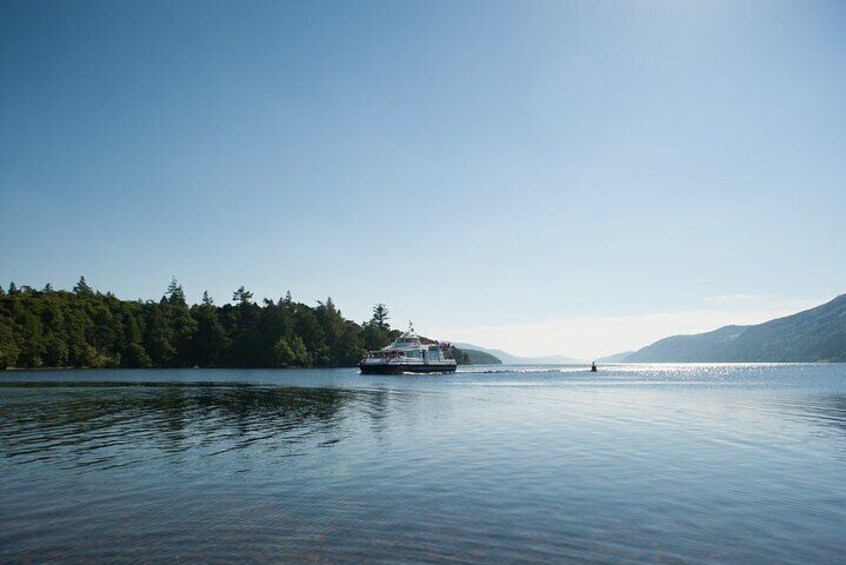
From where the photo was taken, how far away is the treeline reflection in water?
24.9 metres

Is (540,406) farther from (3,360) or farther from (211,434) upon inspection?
(3,360)

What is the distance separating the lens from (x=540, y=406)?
52.6m

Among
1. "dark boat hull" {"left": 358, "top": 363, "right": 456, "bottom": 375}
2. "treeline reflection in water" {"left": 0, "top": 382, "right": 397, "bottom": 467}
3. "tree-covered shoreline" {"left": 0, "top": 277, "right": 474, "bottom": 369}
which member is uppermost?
"tree-covered shoreline" {"left": 0, "top": 277, "right": 474, "bottom": 369}

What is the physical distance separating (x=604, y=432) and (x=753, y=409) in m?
25.7

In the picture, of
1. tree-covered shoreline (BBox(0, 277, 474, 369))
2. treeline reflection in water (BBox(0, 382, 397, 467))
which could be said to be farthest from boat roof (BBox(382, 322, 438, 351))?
treeline reflection in water (BBox(0, 382, 397, 467))

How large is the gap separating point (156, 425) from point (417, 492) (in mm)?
24596

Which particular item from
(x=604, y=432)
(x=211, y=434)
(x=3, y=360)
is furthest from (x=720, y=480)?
(x=3, y=360)

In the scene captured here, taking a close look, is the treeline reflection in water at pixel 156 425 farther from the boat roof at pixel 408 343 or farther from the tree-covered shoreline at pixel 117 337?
the tree-covered shoreline at pixel 117 337

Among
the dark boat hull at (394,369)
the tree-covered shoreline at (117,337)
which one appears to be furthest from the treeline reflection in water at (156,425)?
the tree-covered shoreline at (117,337)

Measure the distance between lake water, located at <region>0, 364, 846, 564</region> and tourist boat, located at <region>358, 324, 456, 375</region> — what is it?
9881 cm

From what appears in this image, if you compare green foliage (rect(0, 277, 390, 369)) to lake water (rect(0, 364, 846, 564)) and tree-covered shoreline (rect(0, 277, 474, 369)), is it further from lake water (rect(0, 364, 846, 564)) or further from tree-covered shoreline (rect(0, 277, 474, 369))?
lake water (rect(0, 364, 846, 564))

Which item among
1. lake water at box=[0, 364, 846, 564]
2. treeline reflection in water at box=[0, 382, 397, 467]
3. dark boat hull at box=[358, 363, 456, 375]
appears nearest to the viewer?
lake water at box=[0, 364, 846, 564]

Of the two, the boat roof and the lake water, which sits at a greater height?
the boat roof

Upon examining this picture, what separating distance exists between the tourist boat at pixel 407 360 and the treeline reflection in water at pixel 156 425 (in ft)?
260
